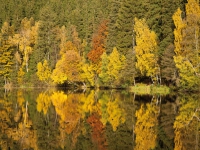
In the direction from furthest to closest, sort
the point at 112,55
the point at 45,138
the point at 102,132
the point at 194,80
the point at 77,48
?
the point at 77,48 → the point at 112,55 → the point at 194,80 → the point at 102,132 → the point at 45,138

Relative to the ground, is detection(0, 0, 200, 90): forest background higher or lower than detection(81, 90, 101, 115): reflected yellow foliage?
higher

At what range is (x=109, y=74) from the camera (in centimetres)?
5572

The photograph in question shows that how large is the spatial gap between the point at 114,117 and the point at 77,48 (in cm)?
5160

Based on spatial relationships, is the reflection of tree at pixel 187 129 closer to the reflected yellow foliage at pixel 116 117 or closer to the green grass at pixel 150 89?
the reflected yellow foliage at pixel 116 117

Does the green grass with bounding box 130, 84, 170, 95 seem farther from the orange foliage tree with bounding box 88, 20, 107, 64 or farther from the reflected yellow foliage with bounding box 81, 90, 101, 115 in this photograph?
the orange foliage tree with bounding box 88, 20, 107, 64

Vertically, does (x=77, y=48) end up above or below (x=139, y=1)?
below

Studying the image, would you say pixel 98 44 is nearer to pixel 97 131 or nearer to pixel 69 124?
pixel 69 124

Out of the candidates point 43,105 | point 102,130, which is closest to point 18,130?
point 102,130

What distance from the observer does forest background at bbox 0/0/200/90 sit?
42.4 meters

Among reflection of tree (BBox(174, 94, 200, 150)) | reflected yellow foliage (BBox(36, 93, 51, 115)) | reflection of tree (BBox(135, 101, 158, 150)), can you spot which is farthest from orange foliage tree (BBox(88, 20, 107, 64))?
reflection of tree (BBox(174, 94, 200, 150))

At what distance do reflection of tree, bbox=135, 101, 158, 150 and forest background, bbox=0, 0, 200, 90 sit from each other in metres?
18.3

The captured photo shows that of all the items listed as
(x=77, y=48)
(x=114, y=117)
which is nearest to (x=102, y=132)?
(x=114, y=117)

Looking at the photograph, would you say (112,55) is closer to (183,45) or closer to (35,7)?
(183,45)

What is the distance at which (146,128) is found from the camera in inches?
682
